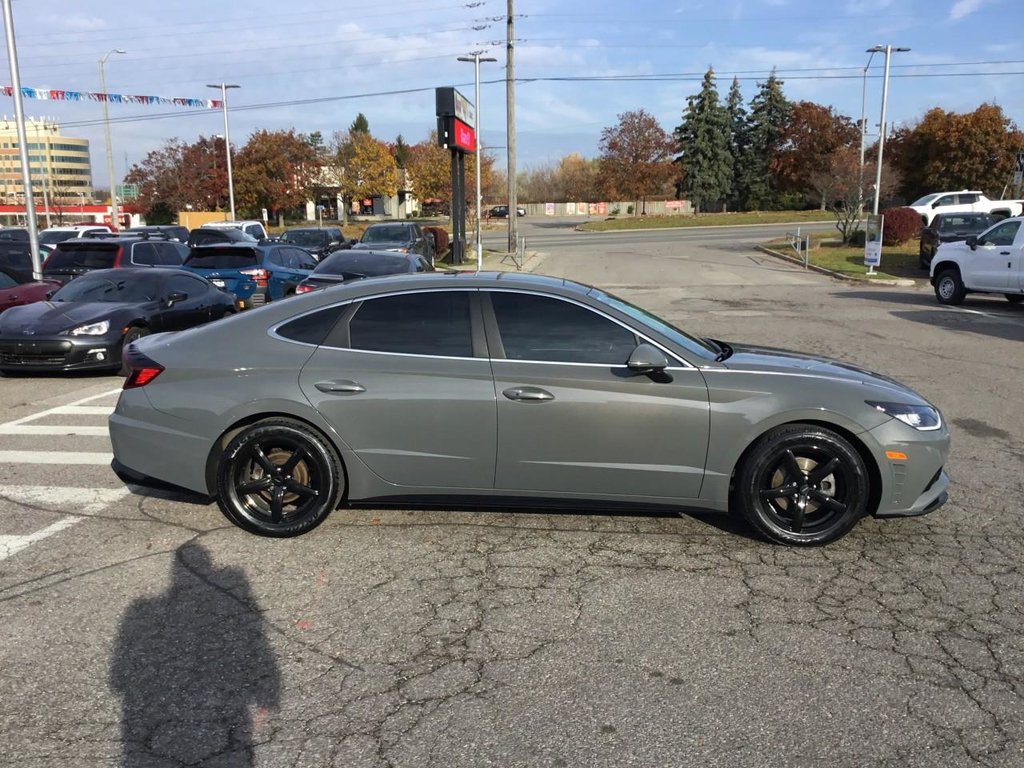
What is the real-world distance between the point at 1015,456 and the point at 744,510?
3379 mm

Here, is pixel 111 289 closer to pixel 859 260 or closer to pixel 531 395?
pixel 531 395

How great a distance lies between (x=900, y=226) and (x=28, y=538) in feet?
103

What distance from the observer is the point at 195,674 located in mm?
3469

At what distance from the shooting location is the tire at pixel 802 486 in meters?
4.63

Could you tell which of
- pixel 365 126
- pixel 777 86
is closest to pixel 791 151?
pixel 777 86

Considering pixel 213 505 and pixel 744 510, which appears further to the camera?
pixel 213 505

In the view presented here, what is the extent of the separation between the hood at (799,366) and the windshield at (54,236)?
86.3 feet

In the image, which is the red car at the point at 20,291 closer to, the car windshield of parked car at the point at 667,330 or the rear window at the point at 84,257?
the rear window at the point at 84,257

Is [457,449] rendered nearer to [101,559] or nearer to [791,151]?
[101,559]

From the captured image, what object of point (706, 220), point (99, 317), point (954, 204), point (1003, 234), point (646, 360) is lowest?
point (99, 317)

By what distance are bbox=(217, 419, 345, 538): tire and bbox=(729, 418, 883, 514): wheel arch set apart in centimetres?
237

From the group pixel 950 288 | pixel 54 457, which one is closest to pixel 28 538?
pixel 54 457

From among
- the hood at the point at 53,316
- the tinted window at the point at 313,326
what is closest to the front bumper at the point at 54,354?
the hood at the point at 53,316

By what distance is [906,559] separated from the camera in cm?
466
